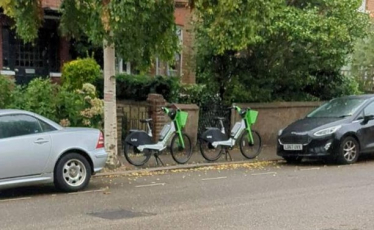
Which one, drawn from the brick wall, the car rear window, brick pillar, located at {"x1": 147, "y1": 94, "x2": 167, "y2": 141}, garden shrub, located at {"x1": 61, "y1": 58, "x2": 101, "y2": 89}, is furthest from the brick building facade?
the car rear window

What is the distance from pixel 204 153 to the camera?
1541 centimetres

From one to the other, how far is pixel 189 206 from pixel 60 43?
46.3ft

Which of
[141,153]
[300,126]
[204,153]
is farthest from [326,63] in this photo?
[141,153]

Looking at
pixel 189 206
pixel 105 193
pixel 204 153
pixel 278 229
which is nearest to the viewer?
pixel 278 229

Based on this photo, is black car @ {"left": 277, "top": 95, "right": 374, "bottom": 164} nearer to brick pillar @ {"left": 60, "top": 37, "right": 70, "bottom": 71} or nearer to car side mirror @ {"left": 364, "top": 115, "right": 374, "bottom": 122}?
car side mirror @ {"left": 364, "top": 115, "right": 374, "bottom": 122}

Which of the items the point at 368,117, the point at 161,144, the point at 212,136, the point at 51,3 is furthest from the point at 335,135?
the point at 51,3

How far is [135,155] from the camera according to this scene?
14547 millimetres

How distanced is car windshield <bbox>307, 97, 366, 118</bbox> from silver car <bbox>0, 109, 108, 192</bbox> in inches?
262

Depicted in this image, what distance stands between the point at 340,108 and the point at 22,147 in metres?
8.49

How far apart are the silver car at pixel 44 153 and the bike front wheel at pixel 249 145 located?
5.31 meters

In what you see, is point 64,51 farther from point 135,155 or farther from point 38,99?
point 135,155

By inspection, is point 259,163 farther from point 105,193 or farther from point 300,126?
→ point 105,193

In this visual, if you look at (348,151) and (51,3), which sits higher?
(51,3)

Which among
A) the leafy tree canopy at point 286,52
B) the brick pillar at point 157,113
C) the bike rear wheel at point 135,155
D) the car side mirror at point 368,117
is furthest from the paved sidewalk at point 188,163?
the car side mirror at point 368,117
